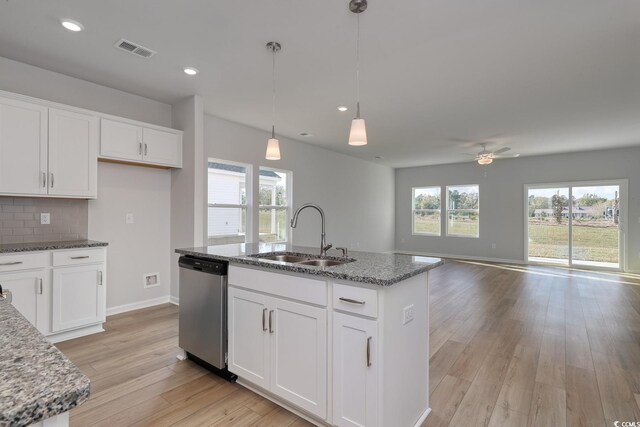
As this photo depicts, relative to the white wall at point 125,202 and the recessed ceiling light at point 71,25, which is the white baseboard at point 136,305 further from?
the recessed ceiling light at point 71,25

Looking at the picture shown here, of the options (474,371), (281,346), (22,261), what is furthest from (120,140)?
(474,371)

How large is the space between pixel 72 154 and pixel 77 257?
1042 millimetres

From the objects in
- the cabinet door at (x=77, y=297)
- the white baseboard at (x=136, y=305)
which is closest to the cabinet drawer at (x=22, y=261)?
the cabinet door at (x=77, y=297)

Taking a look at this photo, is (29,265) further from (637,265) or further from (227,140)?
(637,265)

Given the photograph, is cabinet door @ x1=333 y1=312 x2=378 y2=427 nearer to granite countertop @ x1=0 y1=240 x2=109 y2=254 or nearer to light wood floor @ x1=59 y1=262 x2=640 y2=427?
light wood floor @ x1=59 y1=262 x2=640 y2=427

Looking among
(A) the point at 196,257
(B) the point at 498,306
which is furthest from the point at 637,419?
(A) the point at 196,257

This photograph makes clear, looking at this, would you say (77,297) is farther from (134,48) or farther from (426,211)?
(426,211)

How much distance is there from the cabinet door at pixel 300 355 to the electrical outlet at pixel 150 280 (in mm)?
2812

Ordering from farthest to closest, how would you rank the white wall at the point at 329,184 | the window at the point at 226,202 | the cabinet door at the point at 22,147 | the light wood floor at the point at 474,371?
the white wall at the point at 329,184
the window at the point at 226,202
the cabinet door at the point at 22,147
the light wood floor at the point at 474,371

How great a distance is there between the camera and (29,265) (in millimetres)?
2797

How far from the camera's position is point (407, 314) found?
5.84ft

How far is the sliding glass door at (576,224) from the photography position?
6789mm

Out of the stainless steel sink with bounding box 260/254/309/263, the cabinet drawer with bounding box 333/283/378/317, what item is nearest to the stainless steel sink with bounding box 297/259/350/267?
the stainless steel sink with bounding box 260/254/309/263

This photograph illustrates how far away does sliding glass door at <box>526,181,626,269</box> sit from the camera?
6789 mm
